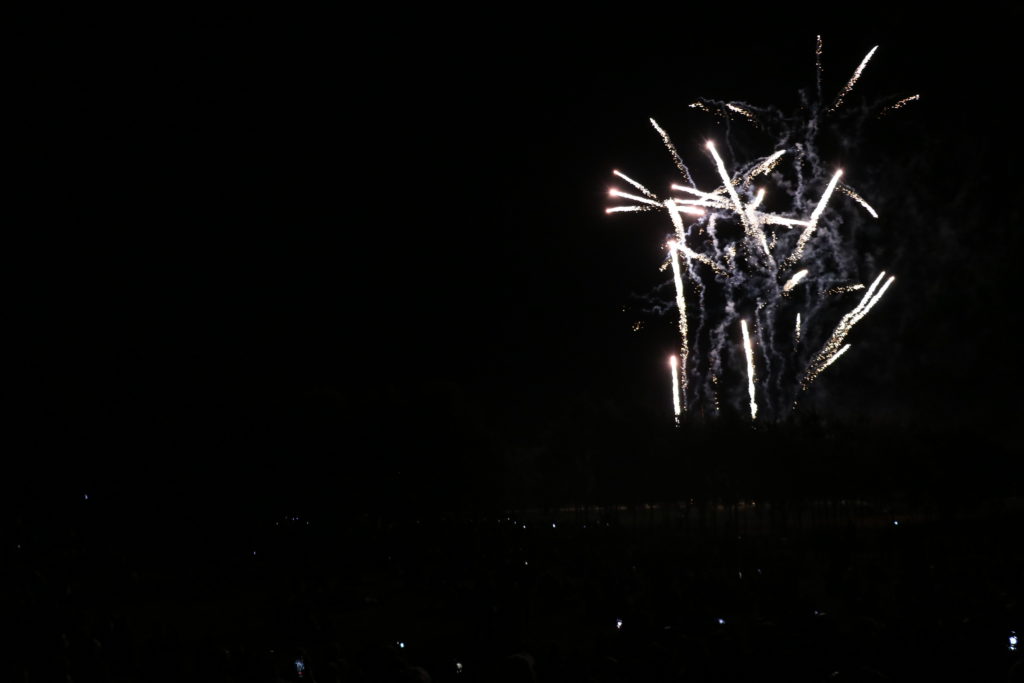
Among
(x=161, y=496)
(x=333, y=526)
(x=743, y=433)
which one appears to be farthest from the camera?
(x=743, y=433)

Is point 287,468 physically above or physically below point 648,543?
above

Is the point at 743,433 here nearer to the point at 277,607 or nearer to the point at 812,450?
the point at 812,450

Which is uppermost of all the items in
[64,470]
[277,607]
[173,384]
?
[173,384]

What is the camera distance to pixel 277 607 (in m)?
29.4

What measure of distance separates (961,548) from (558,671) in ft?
86.6

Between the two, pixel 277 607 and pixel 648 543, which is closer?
pixel 277 607

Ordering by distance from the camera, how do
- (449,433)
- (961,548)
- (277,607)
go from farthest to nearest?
(449,433)
(961,548)
(277,607)

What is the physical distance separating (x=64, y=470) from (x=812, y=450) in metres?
47.9

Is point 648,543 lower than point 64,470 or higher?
lower

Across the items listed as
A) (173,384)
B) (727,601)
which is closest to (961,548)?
(727,601)

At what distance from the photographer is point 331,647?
20203mm

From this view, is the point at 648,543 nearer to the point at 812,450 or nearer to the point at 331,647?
the point at 331,647

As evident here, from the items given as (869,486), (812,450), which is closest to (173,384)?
(812,450)

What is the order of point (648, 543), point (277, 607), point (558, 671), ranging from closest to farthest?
point (558, 671)
point (277, 607)
point (648, 543)
